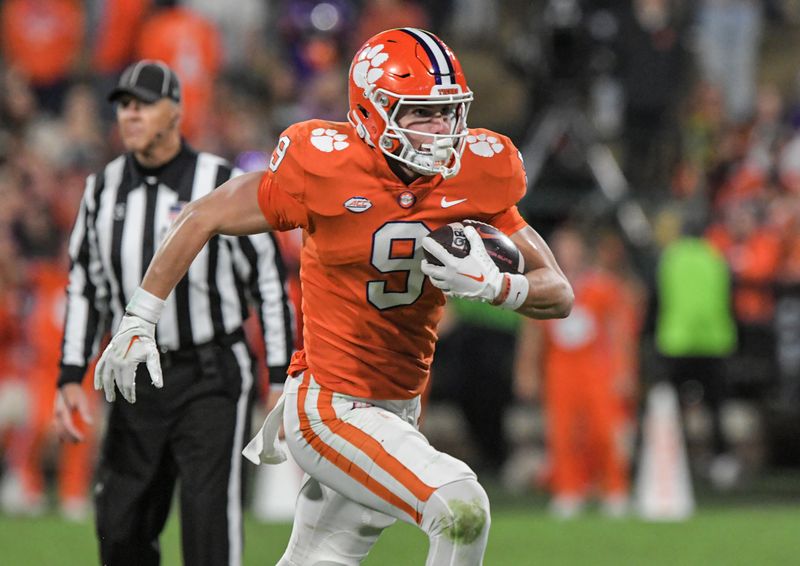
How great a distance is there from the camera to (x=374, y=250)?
13.2 ft

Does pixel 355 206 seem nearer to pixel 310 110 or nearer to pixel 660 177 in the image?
pixel 310 110

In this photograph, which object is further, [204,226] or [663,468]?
[663,468]

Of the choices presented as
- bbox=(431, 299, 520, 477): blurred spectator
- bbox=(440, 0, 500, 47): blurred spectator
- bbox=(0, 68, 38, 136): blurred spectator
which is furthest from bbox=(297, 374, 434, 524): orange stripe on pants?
bbox=(440, 0, 500, 47): blurred spectator

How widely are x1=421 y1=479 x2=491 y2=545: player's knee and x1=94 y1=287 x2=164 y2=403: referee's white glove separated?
757mm

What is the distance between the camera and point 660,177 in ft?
38.0

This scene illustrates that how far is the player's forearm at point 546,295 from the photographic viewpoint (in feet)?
12.9

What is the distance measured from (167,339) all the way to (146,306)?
76 cm

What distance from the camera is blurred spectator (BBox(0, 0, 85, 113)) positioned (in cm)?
1167

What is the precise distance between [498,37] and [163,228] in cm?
855

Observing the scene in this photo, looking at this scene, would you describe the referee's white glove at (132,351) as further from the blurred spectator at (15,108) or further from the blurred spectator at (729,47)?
the blurred spectator at (729,47)

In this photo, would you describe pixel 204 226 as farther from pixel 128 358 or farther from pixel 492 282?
pixel 492 282

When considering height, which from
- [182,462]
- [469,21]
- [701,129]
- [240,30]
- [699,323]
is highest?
[182,462]

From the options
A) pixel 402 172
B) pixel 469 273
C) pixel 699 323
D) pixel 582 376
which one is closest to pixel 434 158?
pixel 402 172

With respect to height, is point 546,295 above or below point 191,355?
above
